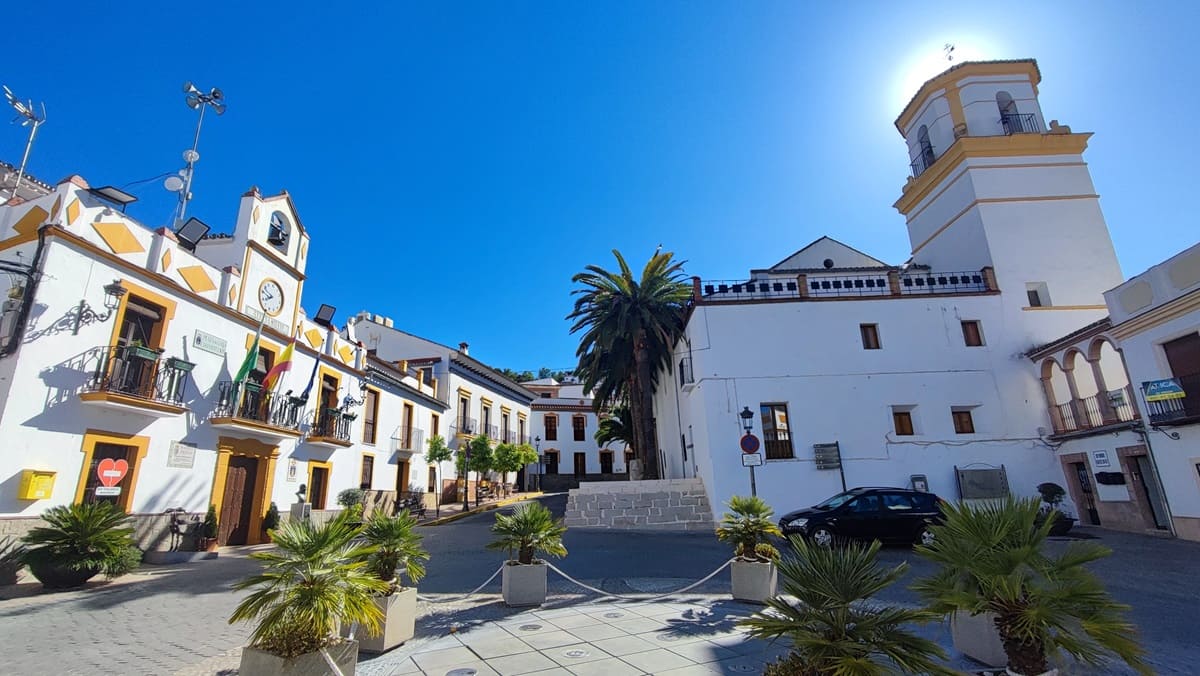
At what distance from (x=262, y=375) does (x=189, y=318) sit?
9.73ft

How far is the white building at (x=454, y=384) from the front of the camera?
28.1m

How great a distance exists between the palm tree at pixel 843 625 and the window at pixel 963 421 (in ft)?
58.2

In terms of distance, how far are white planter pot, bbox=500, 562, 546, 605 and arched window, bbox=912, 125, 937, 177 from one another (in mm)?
23635

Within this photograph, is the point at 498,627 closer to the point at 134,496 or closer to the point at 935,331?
the point at 134,496

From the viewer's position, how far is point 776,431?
1823 centimetres

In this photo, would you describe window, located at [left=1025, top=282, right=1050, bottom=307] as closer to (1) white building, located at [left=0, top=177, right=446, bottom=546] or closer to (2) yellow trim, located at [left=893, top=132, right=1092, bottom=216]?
(2) yellow trim, located at [left=893, top=132, right=1092, bottom=216]

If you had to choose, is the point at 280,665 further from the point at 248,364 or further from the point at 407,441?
the point at 407,441

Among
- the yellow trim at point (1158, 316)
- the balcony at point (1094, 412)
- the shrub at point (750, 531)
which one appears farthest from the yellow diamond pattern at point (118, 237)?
the balcony at point (1094, 412)

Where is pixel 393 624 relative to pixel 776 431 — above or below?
below

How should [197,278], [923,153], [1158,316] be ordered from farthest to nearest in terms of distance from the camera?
[923,153] < [197,278] < [1158,316]

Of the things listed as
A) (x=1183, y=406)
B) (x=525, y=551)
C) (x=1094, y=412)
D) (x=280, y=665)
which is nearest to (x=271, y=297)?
(x=525, y=551)

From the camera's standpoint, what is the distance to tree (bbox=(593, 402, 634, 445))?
111ft

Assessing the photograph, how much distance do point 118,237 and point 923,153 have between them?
28.0 meters

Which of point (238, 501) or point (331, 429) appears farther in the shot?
point (331, 429)
